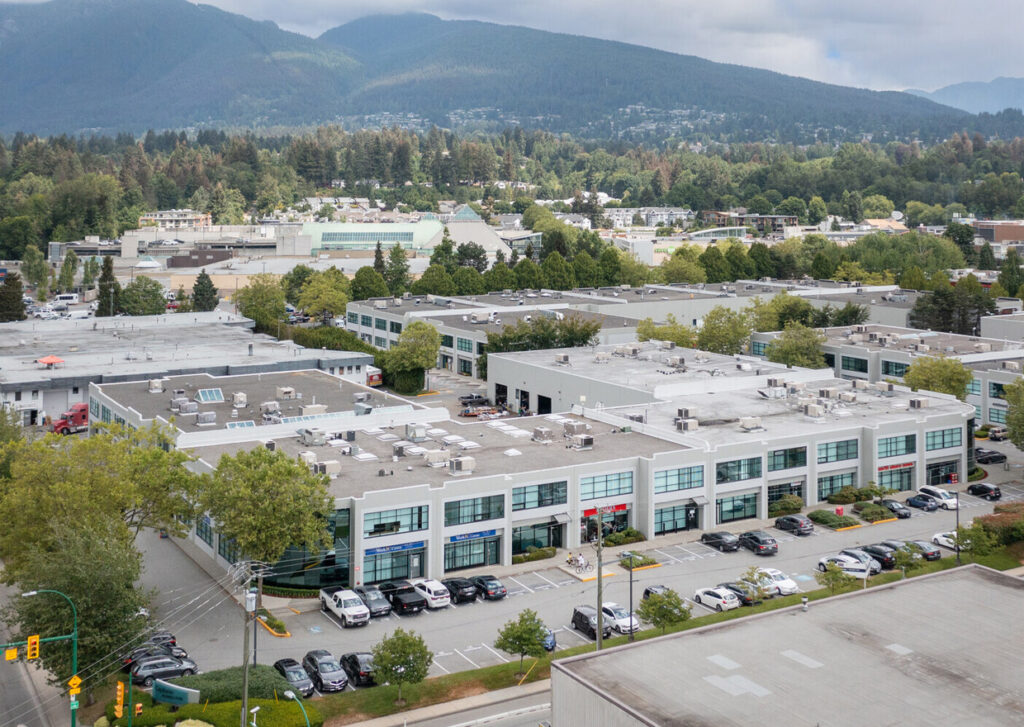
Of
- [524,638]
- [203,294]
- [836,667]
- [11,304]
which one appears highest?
[203,294]

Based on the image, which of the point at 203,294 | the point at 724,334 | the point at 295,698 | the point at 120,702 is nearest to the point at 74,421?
the point at 120,702

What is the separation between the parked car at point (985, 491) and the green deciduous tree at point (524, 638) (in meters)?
25.3

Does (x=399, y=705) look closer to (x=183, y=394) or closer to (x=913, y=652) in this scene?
(x=913, y=652)

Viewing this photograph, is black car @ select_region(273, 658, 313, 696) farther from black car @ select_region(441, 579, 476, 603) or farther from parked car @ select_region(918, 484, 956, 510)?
parked car @ select_region(918, 484, 956, 510)

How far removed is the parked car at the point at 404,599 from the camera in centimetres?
3306

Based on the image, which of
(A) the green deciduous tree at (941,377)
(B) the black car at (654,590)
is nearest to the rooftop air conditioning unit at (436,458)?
(B) the black car at (654,590)

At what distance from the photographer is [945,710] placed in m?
20.8

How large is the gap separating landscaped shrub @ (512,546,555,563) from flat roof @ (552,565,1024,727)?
1287 centimetres

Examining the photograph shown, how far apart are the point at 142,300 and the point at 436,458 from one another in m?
63.3

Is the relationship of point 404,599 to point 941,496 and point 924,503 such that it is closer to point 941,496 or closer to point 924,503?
point 924,503

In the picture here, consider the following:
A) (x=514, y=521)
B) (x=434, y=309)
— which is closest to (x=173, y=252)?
(x=434, y=309)

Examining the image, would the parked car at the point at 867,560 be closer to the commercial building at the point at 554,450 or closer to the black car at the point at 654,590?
the commercial building at the point at 554,450

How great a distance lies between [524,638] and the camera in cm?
2789

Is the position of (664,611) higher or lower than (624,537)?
higher
